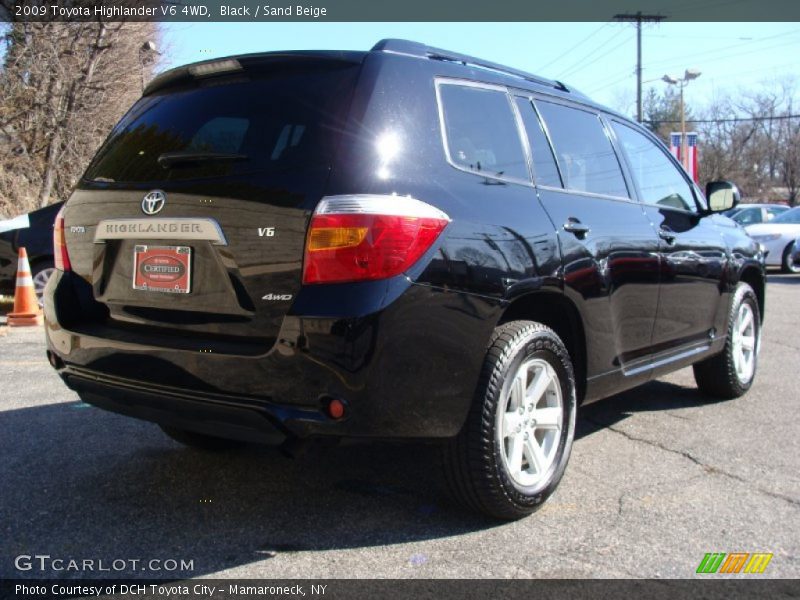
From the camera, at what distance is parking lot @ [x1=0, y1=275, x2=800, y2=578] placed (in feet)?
9.14

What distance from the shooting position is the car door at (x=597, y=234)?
11.4 ft

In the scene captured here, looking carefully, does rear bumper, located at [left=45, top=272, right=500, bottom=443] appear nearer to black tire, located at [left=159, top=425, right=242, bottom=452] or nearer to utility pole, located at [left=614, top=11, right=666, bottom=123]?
black tire, located at [left=159, top=425, right=242, bottom=452]

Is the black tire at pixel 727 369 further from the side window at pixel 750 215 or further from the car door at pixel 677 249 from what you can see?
the side window at pixel 750 215

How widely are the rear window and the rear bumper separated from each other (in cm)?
59

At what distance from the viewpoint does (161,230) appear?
281 centimetres

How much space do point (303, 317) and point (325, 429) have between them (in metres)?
0.39

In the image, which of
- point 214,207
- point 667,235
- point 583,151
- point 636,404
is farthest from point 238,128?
point 636,404

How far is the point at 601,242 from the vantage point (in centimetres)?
363

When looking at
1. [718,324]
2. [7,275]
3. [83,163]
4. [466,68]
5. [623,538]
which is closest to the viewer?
[623,538]

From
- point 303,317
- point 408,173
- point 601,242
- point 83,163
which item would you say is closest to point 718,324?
point 601,242

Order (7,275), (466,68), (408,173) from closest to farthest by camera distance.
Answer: (408,173) → (466,68) → (7,275)

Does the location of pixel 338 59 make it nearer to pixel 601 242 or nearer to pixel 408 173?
pixel 408 173

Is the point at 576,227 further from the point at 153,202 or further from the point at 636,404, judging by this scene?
the point at 636,404

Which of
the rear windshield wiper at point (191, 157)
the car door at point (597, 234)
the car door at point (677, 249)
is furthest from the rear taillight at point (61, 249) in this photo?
the car door at point (677, 249)
